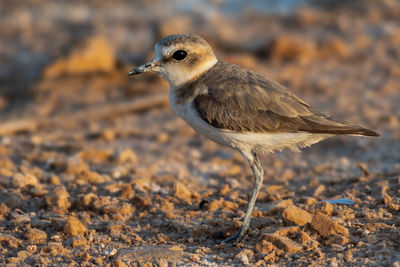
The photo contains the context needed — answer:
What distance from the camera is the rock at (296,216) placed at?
15.0 ft

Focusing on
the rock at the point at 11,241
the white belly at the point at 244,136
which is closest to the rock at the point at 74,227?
the rock at the point at 11,241

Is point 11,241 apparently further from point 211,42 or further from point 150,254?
point 211,42

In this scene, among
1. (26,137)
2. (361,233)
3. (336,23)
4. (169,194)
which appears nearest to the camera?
(361,233)

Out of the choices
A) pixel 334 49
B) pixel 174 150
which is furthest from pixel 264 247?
pixel 334 49

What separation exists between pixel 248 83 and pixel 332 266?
5.49ft

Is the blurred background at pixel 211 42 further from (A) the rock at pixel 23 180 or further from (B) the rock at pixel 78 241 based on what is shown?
(B) the rock at pixel 78 241

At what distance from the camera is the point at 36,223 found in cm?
478

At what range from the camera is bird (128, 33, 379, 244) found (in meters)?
4.51

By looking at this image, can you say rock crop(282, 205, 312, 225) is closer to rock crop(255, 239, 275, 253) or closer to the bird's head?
rock crop(255, 239, 275, 253)

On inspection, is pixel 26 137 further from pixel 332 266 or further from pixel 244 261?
pixel 332 266

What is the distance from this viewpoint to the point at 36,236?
4477 mm

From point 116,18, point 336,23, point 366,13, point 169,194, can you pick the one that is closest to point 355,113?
point 169,194

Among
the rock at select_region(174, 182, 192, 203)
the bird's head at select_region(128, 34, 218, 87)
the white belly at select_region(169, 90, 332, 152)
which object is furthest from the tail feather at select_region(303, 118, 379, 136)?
the rock at select_region(174, 182, 192, 203)

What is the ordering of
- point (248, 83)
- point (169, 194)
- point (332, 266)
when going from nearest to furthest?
point (332, 266), point (248, 83), point (169, 194)
